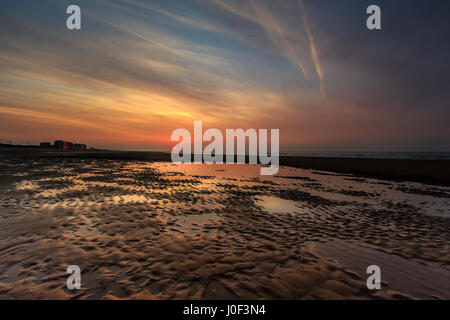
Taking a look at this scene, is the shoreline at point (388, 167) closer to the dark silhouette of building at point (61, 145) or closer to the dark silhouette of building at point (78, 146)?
the dark silhouette of building at point (61, 145)

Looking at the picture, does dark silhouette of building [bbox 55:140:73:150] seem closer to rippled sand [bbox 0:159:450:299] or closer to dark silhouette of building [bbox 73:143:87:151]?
dark silhouette of building [bbox 73:143:87:151]

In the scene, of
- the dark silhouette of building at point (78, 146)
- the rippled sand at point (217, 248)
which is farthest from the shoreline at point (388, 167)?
the dark silhouette of building at point (78, 146)

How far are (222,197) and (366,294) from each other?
993cm

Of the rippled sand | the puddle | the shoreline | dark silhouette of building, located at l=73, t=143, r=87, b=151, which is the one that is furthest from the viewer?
dark silhouette of building, located at l=73, t=143, r=87, b=151

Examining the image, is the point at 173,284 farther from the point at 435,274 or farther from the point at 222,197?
the point at 222,197

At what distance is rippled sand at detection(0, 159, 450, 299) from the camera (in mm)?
4332

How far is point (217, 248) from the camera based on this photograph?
6309 mm

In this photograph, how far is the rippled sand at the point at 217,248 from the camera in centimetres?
433

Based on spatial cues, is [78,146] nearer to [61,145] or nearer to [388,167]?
[61,145]

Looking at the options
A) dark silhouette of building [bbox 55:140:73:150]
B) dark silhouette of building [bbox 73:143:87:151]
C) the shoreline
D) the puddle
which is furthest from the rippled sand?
dark silhouette of building [bbox 73:143:87:151]

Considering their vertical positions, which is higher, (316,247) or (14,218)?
(14,218)

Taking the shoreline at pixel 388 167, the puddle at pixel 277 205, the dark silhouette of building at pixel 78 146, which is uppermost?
the dark silhouette of building at pixel 78 146
